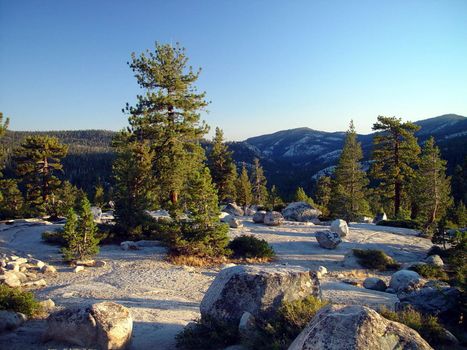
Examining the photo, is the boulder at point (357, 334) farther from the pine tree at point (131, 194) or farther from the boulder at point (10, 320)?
the pine tree at point (131, 194)

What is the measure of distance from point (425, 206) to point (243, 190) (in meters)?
31.1

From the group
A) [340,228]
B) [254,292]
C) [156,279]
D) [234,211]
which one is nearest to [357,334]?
[254,292]

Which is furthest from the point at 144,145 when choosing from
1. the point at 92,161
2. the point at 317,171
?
the point at 92,161

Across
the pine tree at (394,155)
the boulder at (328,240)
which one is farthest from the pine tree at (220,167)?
the boulder at (328,240)

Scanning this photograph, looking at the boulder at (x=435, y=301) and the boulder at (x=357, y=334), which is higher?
the boulder at (x=357, y=334)

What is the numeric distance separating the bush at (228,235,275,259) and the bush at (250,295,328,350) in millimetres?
12175

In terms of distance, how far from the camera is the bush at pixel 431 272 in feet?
57.2

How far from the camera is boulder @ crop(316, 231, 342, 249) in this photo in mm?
23078

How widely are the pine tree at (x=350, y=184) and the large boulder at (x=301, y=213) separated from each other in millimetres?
3383

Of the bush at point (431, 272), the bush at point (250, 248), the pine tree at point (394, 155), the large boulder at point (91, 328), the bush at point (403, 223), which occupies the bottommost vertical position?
the bush at point (403, 223)

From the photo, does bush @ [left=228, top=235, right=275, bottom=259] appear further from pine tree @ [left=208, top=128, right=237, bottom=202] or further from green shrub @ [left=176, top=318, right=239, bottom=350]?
pine tree @ [left=208, top=128, right=237, bottom=202]

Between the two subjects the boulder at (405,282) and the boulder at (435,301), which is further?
the boulder at (405,282)

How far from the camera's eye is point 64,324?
7.14 meters

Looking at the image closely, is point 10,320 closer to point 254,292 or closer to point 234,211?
point 254,292
